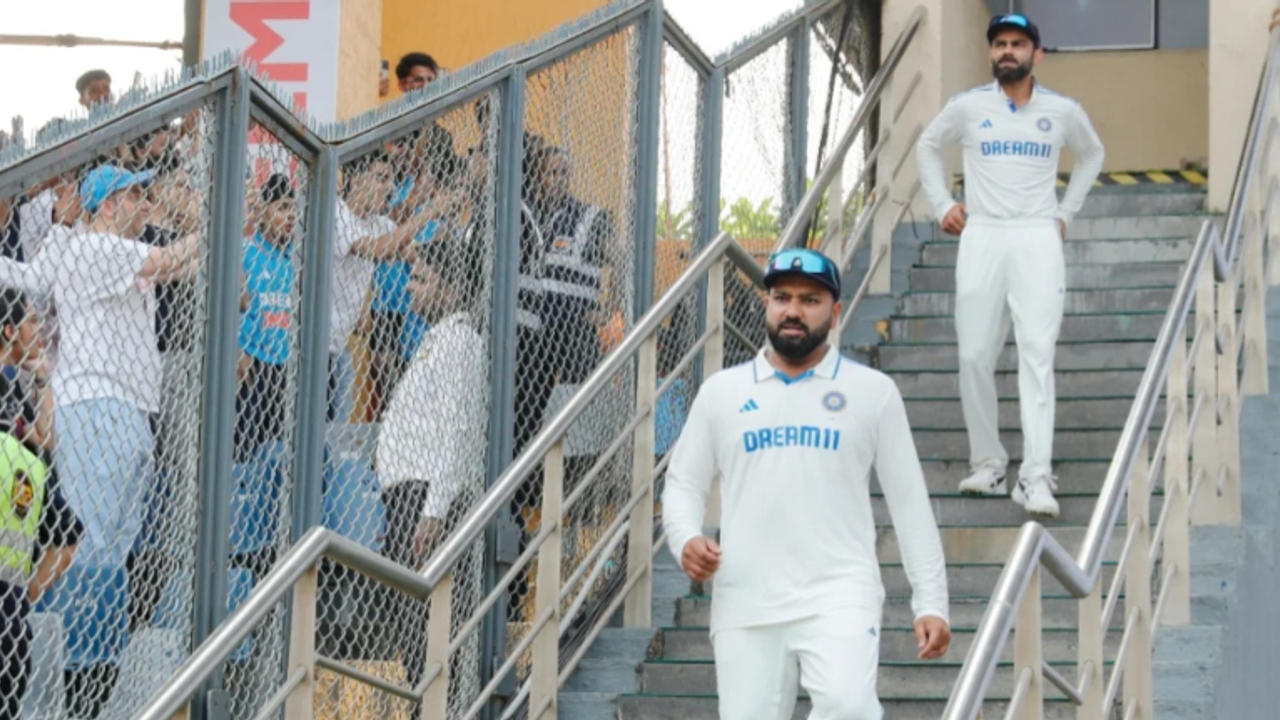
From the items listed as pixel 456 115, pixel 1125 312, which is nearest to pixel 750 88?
pixel 1125 312

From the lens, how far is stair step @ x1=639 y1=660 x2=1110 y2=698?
8.22m

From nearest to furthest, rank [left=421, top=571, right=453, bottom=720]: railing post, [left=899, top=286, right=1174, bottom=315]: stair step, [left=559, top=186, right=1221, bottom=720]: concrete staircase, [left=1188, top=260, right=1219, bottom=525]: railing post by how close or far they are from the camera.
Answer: [left=421, top=571, right=453, bottom=720]: railing post → [left=559, top=186, right=1221, bottom=720]: concrete staircase → [left=1188, top=260, right=1219, bottom=525]: railing post → [left=899, top=286, right=1174, bottom=315]: stair step

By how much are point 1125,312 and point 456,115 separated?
12.9ft

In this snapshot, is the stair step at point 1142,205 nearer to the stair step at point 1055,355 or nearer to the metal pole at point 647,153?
the stair step at point 1055,355

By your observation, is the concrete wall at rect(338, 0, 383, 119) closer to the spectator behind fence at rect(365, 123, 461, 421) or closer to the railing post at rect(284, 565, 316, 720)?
the spectator behind fence at rect(365, 123, 461, 421)

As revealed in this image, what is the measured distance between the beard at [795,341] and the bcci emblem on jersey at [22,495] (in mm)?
1996

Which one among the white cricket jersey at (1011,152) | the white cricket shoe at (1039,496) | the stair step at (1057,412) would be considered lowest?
the white cricket shoe at (1039,496)

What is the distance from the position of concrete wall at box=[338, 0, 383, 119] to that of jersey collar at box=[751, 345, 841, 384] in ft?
17.2

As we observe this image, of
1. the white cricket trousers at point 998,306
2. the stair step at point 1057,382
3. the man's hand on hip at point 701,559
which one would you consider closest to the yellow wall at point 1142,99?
the stair step at point 1057,382

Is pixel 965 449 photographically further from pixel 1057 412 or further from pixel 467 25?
pixel 467 25

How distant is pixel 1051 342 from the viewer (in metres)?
9.67

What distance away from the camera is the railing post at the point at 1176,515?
336 inches

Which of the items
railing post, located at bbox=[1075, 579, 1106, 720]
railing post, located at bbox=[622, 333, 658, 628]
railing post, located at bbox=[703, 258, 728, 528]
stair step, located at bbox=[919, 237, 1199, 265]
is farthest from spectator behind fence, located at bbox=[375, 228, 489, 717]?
stair step, located at bbox=[919, 237, 1199, 265]

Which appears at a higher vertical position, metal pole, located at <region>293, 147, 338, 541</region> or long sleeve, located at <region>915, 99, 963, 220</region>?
long sleeve, located at <region>915, 99, 963, 220</region>
